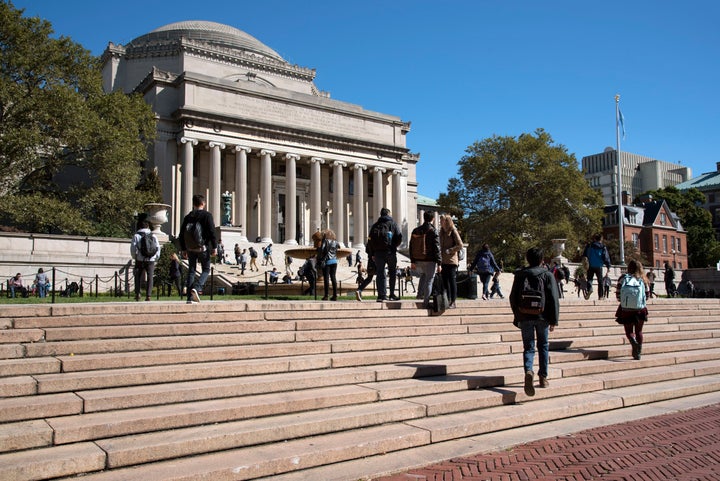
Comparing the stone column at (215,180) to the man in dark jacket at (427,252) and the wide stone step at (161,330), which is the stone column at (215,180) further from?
the wide stone step at (161,330)

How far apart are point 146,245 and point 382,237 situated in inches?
205

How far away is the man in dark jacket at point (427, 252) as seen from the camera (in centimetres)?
1262

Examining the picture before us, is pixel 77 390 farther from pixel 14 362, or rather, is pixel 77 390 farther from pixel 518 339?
pixel 518 339

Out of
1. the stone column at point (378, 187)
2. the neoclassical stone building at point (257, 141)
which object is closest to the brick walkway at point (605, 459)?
the neoclassical stone building at point (257, 141)

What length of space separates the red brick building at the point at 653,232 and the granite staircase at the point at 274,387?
223ft

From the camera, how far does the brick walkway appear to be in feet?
18.6

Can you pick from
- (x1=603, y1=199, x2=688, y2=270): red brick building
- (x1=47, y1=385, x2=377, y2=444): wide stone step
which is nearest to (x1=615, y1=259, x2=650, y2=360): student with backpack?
(x1=47, y1=385, x2=377, y2=444): wide stone step

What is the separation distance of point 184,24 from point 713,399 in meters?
71.2

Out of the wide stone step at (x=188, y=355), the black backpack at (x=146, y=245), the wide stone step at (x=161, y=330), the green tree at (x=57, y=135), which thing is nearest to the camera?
the wide stone step at (x=188, y=355)

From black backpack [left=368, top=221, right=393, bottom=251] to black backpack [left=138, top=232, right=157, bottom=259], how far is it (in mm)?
4830

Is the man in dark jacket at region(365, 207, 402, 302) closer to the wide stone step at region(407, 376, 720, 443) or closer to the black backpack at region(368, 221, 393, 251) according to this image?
the black backpack at region(368, 221, 393, 251)

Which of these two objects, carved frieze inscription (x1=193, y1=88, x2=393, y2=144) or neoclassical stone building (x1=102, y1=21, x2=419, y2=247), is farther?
carved frieze inscription (x1=193, y1=88, x2=393, y2=144)

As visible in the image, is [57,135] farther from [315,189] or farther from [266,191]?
[315,189]

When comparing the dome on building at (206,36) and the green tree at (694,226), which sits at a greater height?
the dome on building at (206,36)
